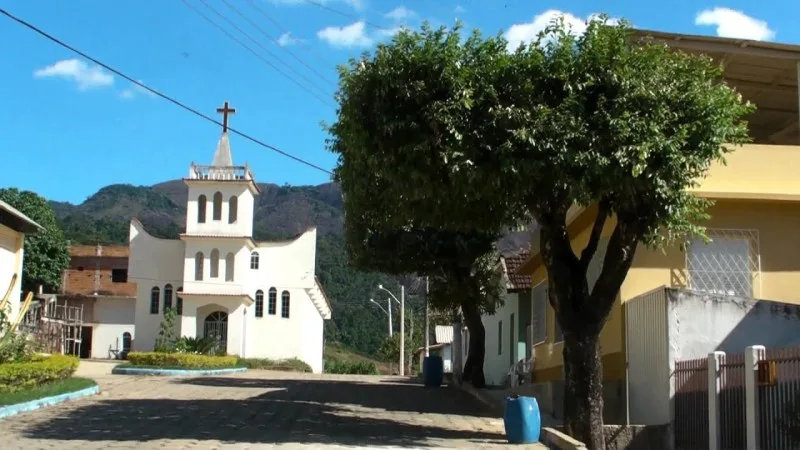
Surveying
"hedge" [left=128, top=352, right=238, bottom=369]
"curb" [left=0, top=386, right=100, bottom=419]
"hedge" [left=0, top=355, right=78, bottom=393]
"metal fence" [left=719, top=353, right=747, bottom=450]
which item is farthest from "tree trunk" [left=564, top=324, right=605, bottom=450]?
"hedge" [left=128, top=352, right=238, bottom=369]

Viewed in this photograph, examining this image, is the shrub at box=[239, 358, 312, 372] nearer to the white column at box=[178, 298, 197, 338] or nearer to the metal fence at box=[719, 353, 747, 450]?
the white column at box=[178, 298, 197, 338]

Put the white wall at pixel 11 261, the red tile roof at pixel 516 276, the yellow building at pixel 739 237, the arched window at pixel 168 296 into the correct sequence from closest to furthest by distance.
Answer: the yellow building at pixel 739 237 → the white wall at pixel 11 261 → the red tile roof at pixel 516 276 → the arched window at pixel 168 296

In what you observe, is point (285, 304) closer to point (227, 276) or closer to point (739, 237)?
point (227, 276)

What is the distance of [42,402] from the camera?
58.6ft

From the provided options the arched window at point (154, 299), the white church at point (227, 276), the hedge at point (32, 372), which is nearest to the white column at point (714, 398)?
the hedge at point (32, 372)

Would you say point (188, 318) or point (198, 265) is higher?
point (198, 265)

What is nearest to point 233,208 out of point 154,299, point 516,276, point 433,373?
point 154,299

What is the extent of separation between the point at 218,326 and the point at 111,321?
1101 cm

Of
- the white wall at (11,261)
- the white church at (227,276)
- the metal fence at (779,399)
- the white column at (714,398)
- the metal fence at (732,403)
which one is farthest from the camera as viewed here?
the white church at (227,276)

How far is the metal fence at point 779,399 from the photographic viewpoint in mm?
10805

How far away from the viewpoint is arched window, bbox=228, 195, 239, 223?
5400 cm

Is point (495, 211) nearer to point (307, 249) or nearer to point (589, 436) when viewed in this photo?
point (589, 436)

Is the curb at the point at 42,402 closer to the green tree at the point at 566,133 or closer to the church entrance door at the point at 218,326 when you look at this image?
the green tree at the point at 566,133

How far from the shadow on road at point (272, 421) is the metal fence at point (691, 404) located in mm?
2923
